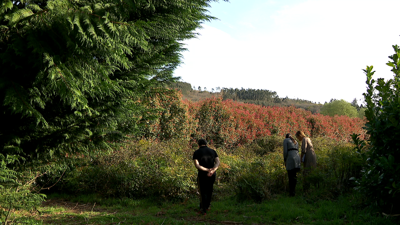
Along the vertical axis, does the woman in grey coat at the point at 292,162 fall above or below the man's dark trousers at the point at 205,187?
above

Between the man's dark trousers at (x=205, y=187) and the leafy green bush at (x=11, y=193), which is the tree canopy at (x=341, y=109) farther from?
the leafy green bush at (x=11, y=193)

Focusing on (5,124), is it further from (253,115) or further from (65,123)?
(253,115)

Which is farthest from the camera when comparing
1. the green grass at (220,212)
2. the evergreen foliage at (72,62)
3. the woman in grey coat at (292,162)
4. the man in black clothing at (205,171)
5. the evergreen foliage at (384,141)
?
the woman in grey coat at (292,162)

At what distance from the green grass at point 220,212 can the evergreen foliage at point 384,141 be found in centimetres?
48

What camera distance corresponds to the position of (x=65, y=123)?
405 cm

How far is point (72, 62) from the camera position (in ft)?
10.1

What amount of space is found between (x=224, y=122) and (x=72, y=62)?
511 inches

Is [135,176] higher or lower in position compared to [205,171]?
lower

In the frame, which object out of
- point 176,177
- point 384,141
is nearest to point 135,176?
point 176,177

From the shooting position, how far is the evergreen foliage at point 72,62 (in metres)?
2.82

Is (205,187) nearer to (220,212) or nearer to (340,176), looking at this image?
(220,212)

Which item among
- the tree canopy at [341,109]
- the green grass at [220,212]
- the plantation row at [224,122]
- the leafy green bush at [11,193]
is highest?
the tree canopy at [341,109]

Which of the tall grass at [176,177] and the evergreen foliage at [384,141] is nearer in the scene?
the evergreen foliage at [384,141]

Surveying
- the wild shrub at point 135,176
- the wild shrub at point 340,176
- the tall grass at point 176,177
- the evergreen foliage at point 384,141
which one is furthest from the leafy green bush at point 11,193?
the wild shrub at point 340,176
